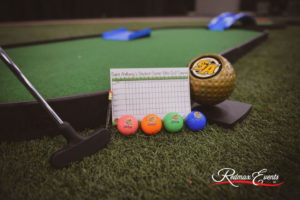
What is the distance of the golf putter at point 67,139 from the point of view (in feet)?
3.24

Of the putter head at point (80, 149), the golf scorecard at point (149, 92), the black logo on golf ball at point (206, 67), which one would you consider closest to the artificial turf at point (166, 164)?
the putter head at point (80, 149)

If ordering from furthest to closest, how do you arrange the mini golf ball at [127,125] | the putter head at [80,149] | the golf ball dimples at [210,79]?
the golf ball dimples at [210,79] < the mini golf ball at [127,125] < the putter head at [80,149]

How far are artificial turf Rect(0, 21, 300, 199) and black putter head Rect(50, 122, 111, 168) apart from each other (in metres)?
0.04

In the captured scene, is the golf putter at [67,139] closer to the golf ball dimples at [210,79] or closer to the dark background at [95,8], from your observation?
the golf ball dimples at [210,79]

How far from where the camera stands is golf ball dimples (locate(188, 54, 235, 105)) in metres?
1.35

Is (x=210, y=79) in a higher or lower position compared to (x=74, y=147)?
higher

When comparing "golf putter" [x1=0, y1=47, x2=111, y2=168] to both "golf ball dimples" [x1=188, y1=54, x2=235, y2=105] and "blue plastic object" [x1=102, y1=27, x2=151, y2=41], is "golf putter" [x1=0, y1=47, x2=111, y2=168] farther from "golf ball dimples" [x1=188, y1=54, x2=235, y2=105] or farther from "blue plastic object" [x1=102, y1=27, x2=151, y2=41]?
"blue plastic object" [x1=102, y1=27, x2=151, y2=41]

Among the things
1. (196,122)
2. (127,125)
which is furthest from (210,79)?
(127,125)

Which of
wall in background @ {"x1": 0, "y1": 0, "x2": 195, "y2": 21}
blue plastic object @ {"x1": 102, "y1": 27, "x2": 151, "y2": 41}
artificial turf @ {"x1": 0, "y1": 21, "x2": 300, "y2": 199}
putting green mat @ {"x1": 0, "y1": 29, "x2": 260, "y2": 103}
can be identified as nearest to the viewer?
artificial turf @ {"x1": 0, "y1": 21, "x2": 300, "y2": 199}

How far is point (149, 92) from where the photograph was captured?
141 centimetres

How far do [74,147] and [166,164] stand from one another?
501 millimetres

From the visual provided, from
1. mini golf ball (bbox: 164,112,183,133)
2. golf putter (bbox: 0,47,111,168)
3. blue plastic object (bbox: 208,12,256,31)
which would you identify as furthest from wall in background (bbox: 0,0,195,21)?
mini golf ball (bbox: 164,112,183,133)

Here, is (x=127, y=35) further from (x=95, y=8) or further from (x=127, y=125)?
(x=95, y=8)

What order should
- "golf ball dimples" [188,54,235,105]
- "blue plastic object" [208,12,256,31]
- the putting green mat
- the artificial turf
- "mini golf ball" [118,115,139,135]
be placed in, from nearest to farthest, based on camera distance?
the artificial turf < "mini golf ball" [118,115,139,135] < "golf ball dimples" [188,54,235,105] < the putting green mat < "blue plastic object" [208,12,256,31]
